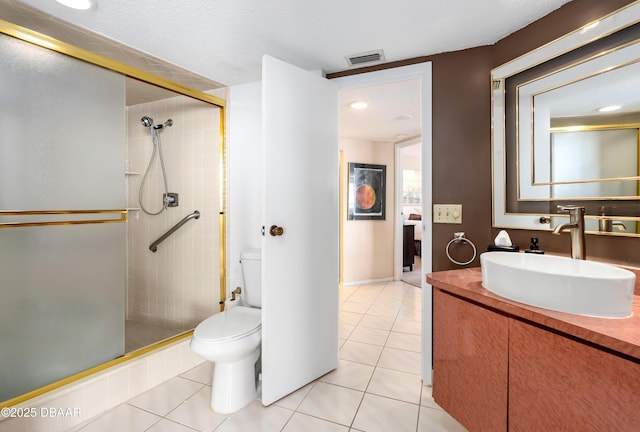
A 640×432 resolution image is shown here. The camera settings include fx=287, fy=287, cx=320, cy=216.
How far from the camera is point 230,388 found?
63.4 inches

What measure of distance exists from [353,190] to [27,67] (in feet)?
11.3

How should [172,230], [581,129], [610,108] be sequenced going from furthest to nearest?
[172,230]
[581,129]
[610,108]

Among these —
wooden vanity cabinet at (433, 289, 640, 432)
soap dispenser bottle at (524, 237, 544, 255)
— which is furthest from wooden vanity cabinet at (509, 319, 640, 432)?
soap dispenser bottle at (524, 237, 544, 255)

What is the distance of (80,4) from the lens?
1371 millimetres

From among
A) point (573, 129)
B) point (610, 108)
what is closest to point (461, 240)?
point (573, 129)

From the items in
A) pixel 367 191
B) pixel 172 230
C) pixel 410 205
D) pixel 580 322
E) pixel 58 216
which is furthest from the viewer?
pixel 410 205

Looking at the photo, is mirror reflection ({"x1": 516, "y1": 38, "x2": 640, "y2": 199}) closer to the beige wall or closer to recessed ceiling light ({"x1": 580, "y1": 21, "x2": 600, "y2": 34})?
recessed ceiling light ({"x1": 580, "y1": 21, "x2": 600, "y2": 34})

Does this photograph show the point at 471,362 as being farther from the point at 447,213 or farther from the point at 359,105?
the point at 359,105

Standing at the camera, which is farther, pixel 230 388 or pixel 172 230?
pixel 172 230

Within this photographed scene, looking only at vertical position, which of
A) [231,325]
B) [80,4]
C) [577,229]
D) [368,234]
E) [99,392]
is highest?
[80,4]

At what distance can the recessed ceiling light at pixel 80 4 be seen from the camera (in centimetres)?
135

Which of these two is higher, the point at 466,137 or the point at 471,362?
the point at 466,137

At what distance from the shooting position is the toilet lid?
1565mm

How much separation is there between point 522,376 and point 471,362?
0.22m
